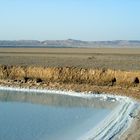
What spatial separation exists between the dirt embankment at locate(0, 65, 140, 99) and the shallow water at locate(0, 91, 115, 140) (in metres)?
2.41

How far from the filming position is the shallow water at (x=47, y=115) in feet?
51.0

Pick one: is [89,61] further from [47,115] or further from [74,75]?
[47,115]

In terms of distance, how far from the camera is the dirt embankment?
2717 centimetres

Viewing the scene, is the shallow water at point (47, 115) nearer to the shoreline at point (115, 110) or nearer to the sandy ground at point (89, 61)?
the shoreline at point (115, 110)

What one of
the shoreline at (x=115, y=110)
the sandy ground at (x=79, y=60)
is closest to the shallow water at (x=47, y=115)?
the shoreline at (x=115, y=110)

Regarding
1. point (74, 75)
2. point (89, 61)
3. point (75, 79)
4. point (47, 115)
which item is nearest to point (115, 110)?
point (47, 115)

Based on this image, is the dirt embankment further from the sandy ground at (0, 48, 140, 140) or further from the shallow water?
the sandy ground at (0, 48, 140, 140)

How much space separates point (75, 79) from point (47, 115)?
412 inches

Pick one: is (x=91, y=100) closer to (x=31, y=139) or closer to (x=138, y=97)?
(x=138, y=97)

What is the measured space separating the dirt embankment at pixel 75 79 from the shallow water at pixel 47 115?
2.41 m

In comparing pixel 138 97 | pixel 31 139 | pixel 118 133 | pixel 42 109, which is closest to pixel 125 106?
pixel 138 97

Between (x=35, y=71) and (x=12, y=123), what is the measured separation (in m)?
14.4

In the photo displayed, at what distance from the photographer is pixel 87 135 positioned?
49.8 ft

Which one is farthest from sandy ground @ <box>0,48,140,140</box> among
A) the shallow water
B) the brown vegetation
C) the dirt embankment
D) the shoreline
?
the dirt embankment
